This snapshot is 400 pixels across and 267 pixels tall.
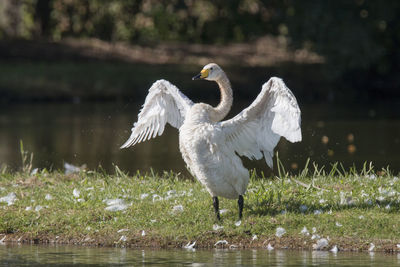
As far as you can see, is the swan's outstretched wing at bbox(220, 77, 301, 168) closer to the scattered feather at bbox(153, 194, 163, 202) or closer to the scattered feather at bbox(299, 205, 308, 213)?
the scattered feather at bbox(299, 205, 308, 213)

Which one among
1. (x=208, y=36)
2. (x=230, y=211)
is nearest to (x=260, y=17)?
(x=208, y=36)

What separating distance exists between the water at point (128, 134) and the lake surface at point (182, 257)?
6.36m

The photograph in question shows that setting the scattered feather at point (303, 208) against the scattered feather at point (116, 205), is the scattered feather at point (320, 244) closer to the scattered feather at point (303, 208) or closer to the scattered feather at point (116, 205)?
the scattered feather at point (303, 208)

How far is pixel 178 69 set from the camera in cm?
3322

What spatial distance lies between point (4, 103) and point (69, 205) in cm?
2000

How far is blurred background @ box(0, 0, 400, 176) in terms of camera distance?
1930cm

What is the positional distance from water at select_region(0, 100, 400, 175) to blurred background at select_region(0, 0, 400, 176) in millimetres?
43

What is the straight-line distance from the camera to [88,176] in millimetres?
11945

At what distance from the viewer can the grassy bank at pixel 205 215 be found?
340 inches

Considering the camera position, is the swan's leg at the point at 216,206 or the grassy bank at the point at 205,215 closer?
the grassy bank at the point at 205,215

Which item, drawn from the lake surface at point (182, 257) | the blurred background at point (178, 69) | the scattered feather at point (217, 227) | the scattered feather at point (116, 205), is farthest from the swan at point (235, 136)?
the blurred background at point (178, 69)

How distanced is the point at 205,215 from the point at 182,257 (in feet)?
3.43

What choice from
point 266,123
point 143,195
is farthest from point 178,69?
point 266,123

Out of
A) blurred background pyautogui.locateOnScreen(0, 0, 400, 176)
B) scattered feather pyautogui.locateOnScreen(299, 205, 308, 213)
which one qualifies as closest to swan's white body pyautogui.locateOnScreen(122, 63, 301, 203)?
scattered feather pyautogui.locateOnScreen(299, 205, 308, 213)
